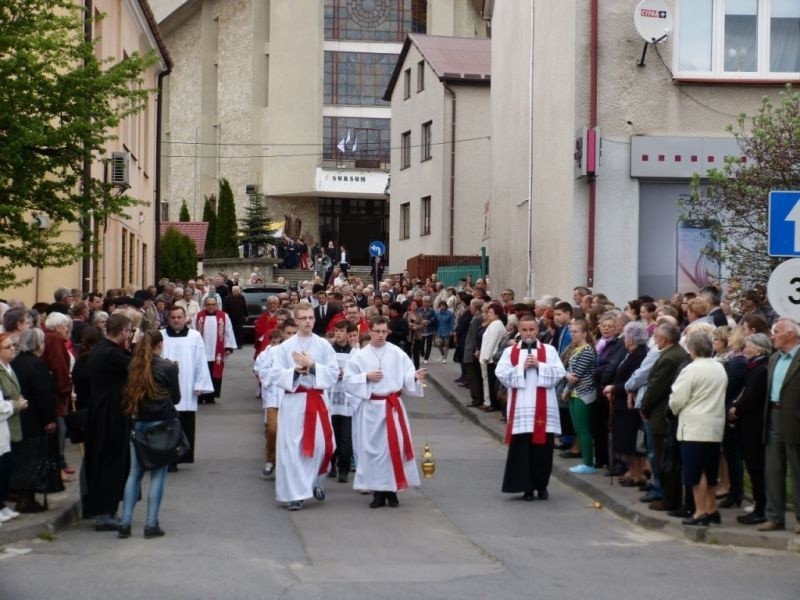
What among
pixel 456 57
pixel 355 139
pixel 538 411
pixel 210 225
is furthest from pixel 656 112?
pixel 355 139

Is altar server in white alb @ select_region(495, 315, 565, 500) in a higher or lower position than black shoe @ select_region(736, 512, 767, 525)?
higher

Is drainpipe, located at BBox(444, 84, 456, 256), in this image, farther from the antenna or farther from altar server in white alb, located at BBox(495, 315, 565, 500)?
altar server in white alb, located at BBox(495, 315, 565, 500)

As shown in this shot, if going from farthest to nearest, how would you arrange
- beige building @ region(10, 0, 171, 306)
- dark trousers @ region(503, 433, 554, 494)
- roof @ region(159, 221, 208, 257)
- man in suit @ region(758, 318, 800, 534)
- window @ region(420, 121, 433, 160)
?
1. roof @ region(159, 221, 208, 257)
2. window @ region(420, 121, 433, 160)
3. beige building @ region(10, 0, 171, 306)
4. dark trousers @ region(503, 433, 554, 494)
5. man in suit @ region(758, 318, 800, 534)

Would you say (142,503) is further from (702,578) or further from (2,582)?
(702,578)

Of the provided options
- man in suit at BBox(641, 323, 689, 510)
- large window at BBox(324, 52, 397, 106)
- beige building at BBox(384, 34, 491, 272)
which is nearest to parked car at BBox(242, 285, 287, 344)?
beige building at BBox(384, 34, 491, 272)

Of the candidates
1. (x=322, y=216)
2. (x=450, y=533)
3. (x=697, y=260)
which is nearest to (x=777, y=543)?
(x=450, y=533)

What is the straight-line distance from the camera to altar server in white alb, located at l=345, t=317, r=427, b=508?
13469 millimetres

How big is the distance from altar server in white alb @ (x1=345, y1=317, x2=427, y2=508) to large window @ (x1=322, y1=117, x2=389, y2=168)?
55.0 meters

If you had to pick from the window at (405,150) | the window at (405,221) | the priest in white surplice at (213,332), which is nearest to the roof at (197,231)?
the window at (405,221)

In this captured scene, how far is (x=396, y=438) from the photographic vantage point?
1355 cm

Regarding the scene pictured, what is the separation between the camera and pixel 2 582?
9.27 meters

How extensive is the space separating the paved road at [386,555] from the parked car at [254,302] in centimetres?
2072

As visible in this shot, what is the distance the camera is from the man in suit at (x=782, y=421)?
Result: 11195mm

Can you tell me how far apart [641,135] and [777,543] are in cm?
1254
